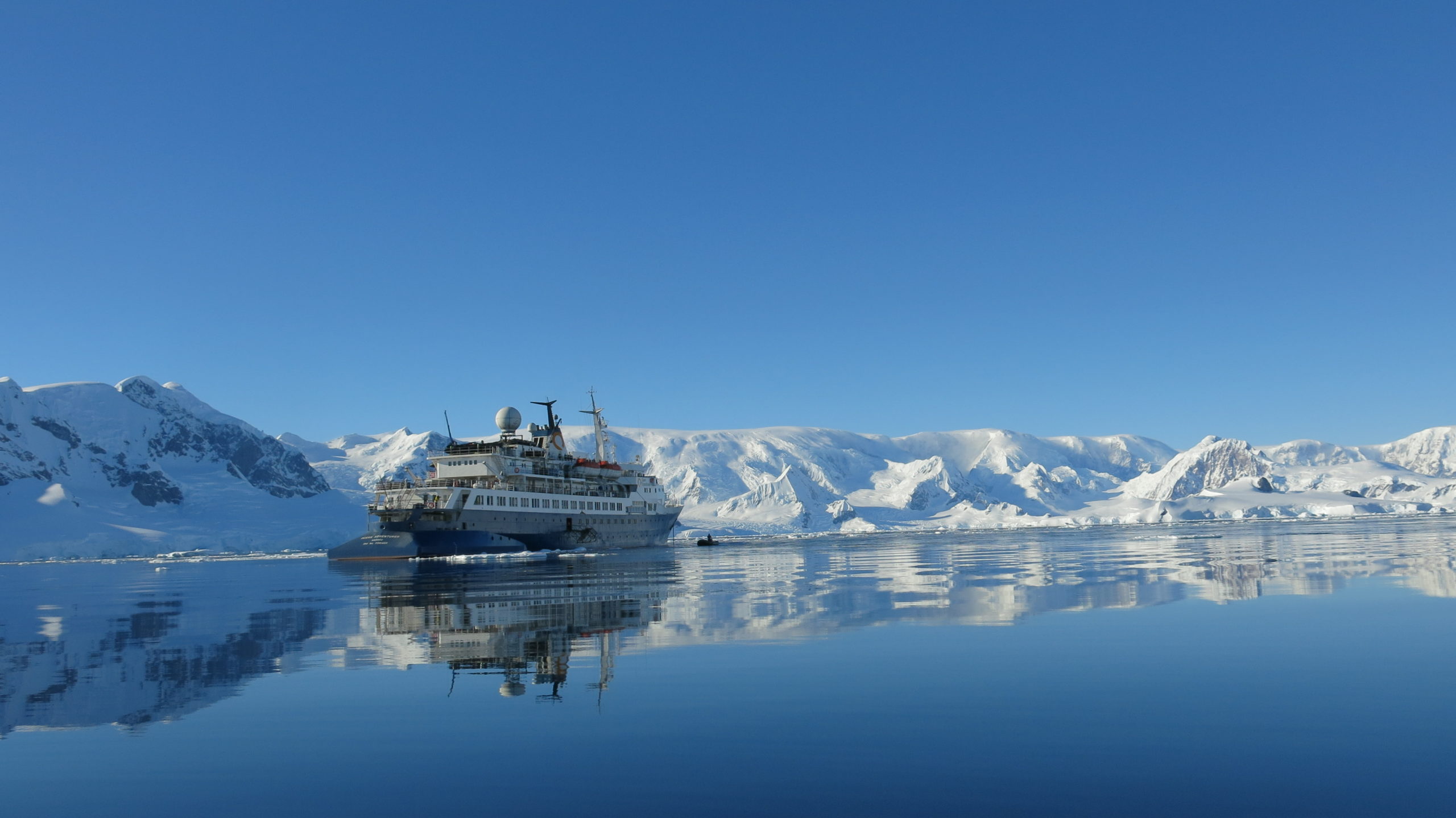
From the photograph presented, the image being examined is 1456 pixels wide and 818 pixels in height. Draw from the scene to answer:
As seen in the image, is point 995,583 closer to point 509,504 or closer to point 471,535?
point 471,535

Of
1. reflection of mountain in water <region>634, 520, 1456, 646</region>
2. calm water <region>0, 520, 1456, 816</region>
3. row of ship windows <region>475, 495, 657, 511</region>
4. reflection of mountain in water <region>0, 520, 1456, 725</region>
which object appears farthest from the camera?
row of ship windows <region>475, 495, 657, 511</region>

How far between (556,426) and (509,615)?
71385mm

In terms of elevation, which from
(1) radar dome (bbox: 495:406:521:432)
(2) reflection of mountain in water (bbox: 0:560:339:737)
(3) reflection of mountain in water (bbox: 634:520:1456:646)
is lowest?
(3) reflection of mountain in water (bbox: 634:520:1456:646)

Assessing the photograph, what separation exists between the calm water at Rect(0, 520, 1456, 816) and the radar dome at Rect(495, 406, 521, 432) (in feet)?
220

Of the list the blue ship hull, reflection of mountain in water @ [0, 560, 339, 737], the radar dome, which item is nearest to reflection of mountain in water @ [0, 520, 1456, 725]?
reflection of mountain in water @ [0, 560, 339, 737]

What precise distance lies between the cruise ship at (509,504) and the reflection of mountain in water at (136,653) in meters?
32.4

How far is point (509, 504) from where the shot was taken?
7175 centimetres

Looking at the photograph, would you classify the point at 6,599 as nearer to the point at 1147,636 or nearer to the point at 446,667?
the point at 446,667

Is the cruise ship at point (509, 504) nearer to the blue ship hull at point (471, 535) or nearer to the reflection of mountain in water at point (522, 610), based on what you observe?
the blue ship hull at point (471, 535)

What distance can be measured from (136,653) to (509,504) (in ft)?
→ 182

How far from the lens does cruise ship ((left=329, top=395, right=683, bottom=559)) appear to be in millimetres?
67375

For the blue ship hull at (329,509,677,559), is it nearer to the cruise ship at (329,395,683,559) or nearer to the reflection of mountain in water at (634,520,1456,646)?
the cruise ship at (329,395,683,559)

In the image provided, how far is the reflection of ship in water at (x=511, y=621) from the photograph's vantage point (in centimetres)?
1406

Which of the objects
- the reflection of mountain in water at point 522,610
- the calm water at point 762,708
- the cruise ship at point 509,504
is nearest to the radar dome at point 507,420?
the cruise ship at point 509,504
